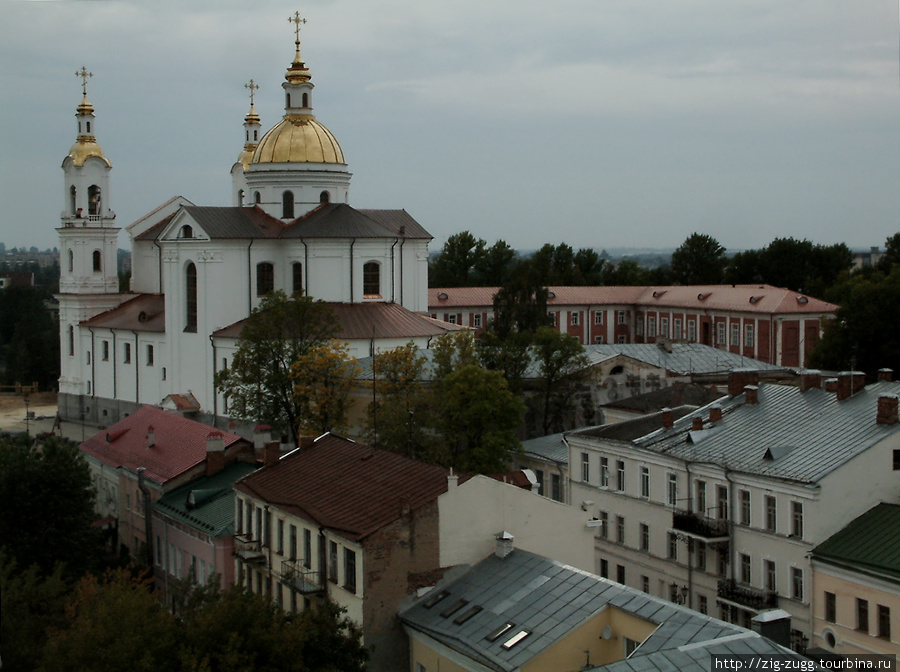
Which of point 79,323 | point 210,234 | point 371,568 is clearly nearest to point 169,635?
point 371,568

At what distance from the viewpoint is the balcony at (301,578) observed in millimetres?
25188

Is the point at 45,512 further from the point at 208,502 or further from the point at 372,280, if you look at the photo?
the point at 372,280

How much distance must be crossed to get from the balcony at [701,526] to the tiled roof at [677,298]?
45.3 metres

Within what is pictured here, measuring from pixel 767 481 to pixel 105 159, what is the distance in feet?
158

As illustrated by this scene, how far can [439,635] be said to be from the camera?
22.4m

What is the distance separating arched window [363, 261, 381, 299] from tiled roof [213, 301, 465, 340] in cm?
63

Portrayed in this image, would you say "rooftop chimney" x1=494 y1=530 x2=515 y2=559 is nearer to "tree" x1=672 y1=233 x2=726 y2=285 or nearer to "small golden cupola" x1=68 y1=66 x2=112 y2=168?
"small golden cupola" x1=68 y1=66 x2=112 y2=168

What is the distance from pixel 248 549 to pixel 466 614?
7.46 metres

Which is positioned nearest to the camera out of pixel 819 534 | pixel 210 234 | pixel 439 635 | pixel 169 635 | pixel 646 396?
pixel 169 635

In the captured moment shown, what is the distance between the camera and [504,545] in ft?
80.9

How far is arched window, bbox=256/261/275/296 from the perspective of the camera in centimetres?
5938

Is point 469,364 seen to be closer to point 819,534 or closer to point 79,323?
point 819,534

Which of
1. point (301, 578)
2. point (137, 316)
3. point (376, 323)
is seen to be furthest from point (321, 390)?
point (137, 316)

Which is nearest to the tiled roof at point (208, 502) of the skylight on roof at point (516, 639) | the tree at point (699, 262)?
the skylight on roof at point (516, 639)
